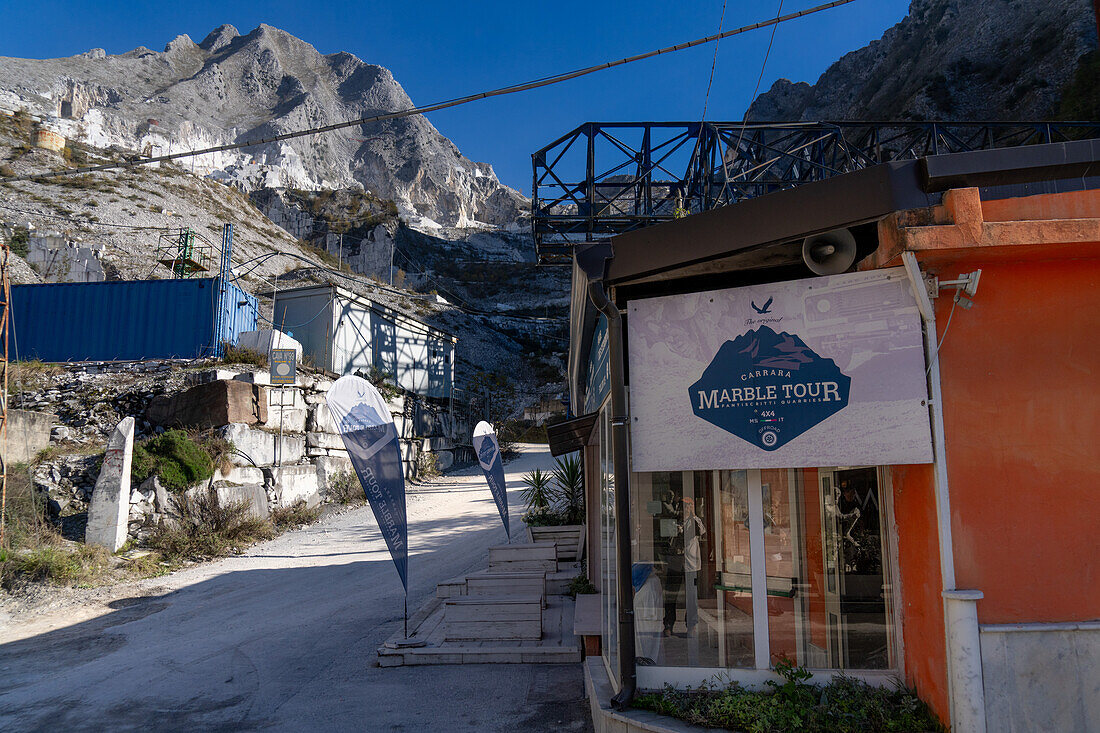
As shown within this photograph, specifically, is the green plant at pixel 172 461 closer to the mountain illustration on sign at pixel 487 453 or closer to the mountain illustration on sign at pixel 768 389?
the mountain illustration on sign at pixel 487 453

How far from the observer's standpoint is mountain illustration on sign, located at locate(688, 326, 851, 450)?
13.7 ft

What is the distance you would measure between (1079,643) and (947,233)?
252 cm

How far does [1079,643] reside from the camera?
3.64 meters

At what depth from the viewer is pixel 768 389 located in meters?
4.29

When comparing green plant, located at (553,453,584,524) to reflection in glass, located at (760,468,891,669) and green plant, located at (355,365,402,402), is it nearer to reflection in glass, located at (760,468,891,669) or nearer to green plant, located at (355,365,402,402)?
reflection in glass, located at (760,468,891,669)

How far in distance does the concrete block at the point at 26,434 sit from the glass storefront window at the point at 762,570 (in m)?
15.2

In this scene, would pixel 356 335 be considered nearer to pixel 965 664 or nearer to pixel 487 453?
pixel 487 453

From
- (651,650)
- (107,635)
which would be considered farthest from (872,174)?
(107,635)

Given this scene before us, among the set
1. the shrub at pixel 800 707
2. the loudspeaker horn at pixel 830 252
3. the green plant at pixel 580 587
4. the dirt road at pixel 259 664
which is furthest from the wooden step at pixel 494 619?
A: the loudspeaker horn at pixel 830 252

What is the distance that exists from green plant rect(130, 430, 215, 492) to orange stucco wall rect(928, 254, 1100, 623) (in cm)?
1513

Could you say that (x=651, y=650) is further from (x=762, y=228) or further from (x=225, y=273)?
(x=225, y=273)

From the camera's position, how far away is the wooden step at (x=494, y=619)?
7754 mm

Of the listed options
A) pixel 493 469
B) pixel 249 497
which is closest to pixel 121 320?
pixel 249 497

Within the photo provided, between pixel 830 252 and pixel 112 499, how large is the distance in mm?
14277
